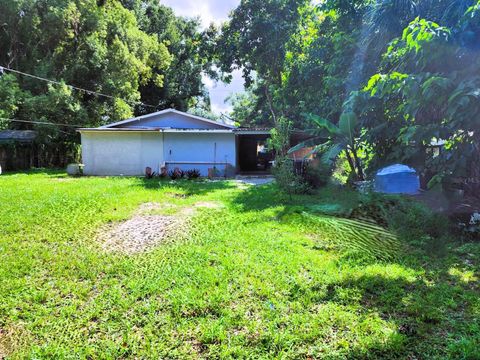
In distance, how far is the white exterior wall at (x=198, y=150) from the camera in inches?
696

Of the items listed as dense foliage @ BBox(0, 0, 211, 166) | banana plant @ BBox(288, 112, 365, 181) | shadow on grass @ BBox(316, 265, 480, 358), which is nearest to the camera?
shadow on grass @ BBox(316, 265, 480, 358)

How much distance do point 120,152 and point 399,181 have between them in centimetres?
1449

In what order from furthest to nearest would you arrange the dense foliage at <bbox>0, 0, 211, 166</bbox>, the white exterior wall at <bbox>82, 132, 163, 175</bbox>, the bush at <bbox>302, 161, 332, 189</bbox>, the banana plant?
the dense foliage at <bbox>0, 0, 211, 166</bbox> < the white exterior wall at <bbox>82, 132, 163, 175</bbox> < the bush at <bbox>302, 161, 332, 189</bbox> < the banana plant

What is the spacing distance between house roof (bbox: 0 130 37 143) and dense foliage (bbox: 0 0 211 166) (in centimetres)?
62

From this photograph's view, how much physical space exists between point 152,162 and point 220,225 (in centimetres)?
1236

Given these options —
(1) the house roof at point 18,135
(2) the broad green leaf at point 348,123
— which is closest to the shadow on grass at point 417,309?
(2) the broad green leaf at point 348,123

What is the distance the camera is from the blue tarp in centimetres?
987

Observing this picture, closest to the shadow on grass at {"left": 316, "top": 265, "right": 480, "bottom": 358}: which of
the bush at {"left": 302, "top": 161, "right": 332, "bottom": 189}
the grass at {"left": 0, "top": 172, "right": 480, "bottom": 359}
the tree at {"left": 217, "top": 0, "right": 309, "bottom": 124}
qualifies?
the grass at {"left": 0, "top": 172, "right": 480, "bottom": 359}

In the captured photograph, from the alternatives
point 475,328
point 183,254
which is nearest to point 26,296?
point 183,254

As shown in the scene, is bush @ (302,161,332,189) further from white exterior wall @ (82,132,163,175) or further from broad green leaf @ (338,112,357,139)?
white exterior wall @ (82,132,163,175)

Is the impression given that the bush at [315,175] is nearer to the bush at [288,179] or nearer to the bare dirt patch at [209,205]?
the bush at [288,179]

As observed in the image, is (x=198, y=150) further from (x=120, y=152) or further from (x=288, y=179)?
(x=288, y=179)

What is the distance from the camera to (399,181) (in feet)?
32.6

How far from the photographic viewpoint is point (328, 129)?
35.3 feet
